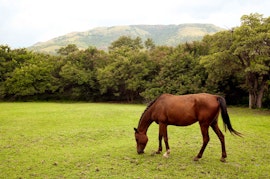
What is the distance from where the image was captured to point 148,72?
123ft

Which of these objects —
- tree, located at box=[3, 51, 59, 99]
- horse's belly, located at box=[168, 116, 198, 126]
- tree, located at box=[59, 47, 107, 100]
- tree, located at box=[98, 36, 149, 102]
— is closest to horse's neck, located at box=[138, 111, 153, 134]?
horse's belly, located at box=[168, 116, 198, 126]

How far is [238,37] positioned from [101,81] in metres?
22.0

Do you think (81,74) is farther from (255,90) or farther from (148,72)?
(255,90)

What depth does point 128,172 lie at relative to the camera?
6738mm

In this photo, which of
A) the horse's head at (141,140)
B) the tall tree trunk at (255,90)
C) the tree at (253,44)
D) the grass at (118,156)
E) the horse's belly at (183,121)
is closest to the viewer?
the grass at (118,156)

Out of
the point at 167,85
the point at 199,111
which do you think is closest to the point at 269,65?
the point at 167,85

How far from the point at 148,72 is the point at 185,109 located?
29.7 m

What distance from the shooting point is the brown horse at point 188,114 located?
7.66m

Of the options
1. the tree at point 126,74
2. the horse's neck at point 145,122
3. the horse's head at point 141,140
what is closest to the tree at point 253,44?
the tree at point 126,74

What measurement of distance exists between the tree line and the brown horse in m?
15.8

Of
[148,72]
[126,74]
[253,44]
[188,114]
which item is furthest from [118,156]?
[148,72]

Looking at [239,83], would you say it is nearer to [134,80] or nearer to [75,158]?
[134,80]

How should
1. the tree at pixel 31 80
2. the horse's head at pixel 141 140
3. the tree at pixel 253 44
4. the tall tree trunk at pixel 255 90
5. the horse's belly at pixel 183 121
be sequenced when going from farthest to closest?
the tree at pixel 31 80 < the tall tree trunk at pixel 255 90 < the tree at pixel 253 44 < the horse's head at pixel 141 140 < the horse's belly at pixel 183 121

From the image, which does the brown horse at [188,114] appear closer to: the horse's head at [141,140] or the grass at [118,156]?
the horse's head at [141,140]
